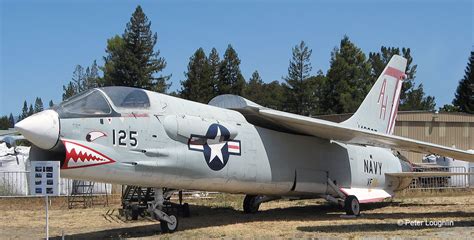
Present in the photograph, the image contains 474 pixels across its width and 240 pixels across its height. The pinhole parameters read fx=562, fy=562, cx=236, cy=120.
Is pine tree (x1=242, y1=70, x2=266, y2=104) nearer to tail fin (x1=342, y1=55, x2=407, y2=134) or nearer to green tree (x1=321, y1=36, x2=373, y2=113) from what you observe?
green tree (x1=321, y1=36, x2=373, y2=113)

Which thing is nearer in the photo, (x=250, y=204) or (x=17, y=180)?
(x=250, y=204)

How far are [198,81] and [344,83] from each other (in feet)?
47.6

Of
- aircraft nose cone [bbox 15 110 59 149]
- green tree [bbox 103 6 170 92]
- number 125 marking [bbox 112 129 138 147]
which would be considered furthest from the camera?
green tree [bbox 103 6 170 92]

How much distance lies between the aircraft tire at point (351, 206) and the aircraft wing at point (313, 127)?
1.55m

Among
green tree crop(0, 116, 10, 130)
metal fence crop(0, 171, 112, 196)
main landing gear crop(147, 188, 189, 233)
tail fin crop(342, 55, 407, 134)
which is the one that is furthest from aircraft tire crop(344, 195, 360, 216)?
green tree crop(0, 116, 10, 130)

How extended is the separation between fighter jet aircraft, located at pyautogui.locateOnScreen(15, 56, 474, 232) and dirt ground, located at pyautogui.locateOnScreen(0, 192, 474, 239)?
68cm

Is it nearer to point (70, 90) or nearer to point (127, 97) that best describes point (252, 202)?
point (127, 97)

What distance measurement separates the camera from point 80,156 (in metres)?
9.50

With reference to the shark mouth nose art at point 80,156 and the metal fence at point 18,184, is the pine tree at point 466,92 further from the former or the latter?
the shark mouth nose art at point 80,156

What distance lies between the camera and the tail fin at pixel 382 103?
667 inches

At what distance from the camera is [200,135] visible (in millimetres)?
11422

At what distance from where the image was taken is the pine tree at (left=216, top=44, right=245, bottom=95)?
53.6 m

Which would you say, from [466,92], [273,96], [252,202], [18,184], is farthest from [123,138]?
[466,92]

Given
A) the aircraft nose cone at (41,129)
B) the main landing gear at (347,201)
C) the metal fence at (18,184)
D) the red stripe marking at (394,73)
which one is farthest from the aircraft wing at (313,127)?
the metal fence at (18,184)
